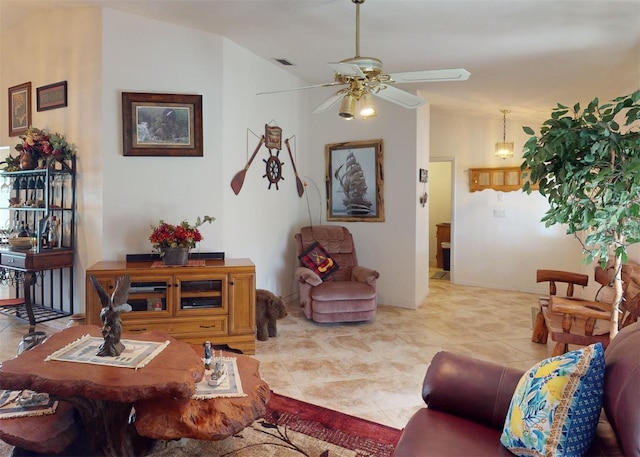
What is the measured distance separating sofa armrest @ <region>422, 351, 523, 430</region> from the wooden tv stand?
2019mm

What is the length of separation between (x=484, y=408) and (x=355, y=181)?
3.82 m

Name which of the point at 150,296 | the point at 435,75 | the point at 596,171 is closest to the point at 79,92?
the point at 150,296

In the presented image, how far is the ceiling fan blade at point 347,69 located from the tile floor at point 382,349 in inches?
81.2

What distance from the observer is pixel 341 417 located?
2.38 m

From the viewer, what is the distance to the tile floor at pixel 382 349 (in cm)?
268

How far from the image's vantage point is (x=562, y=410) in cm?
125

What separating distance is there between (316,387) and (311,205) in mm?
2976

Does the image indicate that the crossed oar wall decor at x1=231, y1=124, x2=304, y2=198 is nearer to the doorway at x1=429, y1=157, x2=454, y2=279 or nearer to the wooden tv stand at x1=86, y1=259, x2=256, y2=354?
the wooden tv stand at x1=86, y1=259, x2=256, y2=354

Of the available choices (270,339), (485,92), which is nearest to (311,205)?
(270,339)

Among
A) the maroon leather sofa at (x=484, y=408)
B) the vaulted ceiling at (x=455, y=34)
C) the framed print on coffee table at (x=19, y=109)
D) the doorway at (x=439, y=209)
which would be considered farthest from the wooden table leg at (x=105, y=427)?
the doorway at (x=439, y=209)

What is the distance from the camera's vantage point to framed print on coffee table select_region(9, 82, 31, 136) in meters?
4.12

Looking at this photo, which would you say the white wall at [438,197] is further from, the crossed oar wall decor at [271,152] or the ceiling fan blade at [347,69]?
the ceiling fan blade at [347,69]

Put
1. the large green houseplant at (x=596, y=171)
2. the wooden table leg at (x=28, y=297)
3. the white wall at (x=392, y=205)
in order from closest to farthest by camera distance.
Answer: the large green houseplant at (x=596, y=171), the wooden table leg at (x=28, y=297), the white wall at (x=392, y=205)

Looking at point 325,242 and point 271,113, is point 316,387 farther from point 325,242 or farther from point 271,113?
point 271,113
